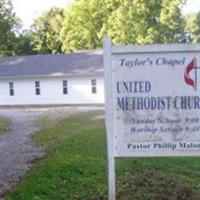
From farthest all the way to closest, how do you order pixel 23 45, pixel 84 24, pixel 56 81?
pixel 23 45, pixel 84 24, pixel 56 81

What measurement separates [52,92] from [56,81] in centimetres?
104

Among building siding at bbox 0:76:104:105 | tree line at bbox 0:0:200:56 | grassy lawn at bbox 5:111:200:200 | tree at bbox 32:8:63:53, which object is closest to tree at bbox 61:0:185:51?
tree line at bbox 0:0:200:56

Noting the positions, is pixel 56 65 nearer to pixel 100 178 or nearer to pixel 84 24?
pixel 84 24

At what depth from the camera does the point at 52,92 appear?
45.3 m

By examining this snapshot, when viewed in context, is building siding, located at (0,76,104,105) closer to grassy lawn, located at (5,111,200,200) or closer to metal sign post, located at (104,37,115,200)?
grassy lawn, located at (5,111,200,200)

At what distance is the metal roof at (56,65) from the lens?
45188 millimetres

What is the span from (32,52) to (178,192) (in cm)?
6122

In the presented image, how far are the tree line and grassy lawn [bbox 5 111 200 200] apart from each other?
28694 millimetres

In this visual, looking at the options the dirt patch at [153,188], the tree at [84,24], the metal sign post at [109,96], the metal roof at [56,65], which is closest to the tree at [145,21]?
the metal roof at [56,65]

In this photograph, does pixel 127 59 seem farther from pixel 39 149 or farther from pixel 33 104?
pixel 33 104

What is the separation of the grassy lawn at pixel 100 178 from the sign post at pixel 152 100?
1.05 metres

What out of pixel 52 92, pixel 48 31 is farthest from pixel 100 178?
pixel 48 31

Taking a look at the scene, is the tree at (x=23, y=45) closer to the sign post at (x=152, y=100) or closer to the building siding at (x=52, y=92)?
the building siding at (x=52, y=92)

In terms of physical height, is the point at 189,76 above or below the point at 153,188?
above
